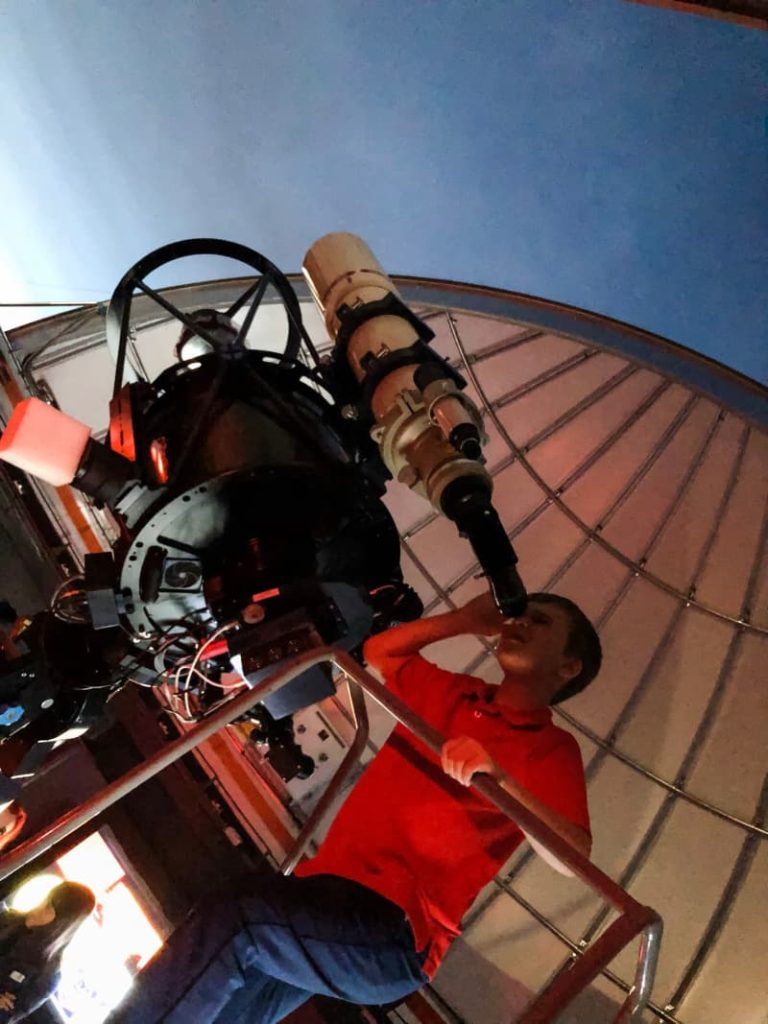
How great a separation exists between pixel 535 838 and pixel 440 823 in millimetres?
761

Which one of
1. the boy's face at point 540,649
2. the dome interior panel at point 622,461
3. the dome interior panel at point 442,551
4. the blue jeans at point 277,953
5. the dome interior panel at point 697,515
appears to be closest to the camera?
the blue jeans at point 277,953

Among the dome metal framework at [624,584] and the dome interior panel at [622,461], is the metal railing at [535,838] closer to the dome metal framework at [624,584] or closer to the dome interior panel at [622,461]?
the dome metal framework at [624,584]

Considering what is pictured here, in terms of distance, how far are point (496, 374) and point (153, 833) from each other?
345 cm

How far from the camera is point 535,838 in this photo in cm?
145

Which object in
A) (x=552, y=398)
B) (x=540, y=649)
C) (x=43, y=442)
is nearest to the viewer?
(x=43, y=442)

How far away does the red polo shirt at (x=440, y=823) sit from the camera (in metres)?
2.08

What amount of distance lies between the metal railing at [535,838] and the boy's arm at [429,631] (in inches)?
24.3

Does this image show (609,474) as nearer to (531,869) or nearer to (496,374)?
(496,374)

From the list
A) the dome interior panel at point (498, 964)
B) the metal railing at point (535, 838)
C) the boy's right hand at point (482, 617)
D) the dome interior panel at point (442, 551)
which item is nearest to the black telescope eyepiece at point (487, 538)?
the boy's right hand at point (482, 617)

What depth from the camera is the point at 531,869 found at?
13.8 feet

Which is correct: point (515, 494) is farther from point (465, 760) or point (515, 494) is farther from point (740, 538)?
point (465, 760)

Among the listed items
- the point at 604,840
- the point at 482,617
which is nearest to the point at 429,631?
the point at 482,617

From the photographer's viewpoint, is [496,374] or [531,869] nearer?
[531,869]

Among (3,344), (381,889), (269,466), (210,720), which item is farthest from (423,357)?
(3,344)
